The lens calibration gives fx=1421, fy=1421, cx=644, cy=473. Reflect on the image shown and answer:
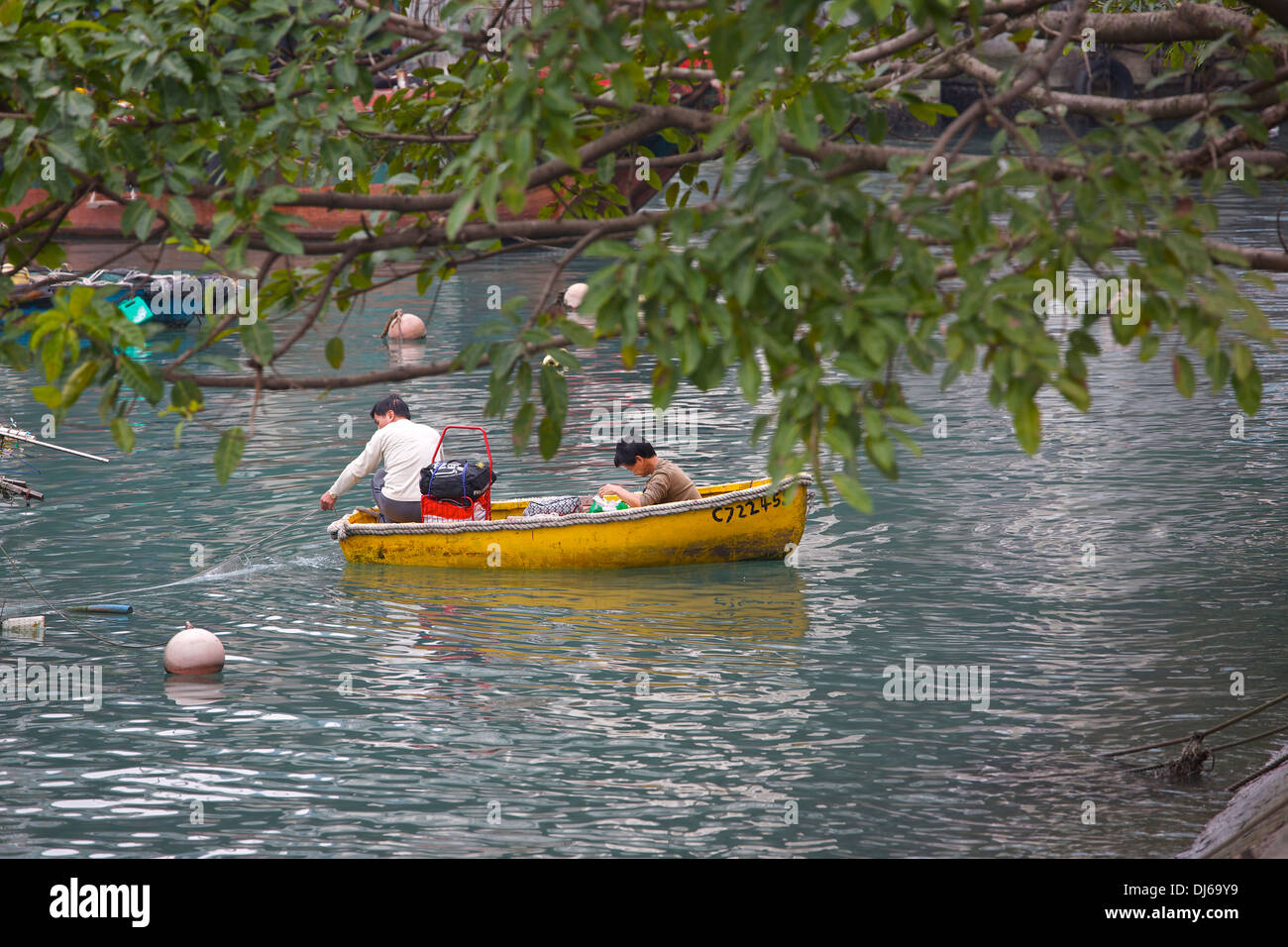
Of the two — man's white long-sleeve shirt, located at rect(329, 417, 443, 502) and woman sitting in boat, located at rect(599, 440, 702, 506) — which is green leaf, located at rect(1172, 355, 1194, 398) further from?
man's white long-sleeve shirt, located at rect(329, 417, 443, 502)

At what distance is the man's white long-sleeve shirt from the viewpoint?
1404 cm

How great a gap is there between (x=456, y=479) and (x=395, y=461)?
0.81 meters

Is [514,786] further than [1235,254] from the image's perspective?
Yes

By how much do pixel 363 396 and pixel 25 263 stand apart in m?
16.3

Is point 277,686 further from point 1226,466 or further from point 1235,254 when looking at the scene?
point 1226,466

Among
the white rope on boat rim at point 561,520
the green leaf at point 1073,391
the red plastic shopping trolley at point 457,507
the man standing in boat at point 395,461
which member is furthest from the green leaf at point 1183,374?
the man standing in boat at point 395,461

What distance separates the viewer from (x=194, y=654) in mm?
10930

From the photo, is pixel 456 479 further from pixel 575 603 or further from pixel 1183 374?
pixel 1183 374

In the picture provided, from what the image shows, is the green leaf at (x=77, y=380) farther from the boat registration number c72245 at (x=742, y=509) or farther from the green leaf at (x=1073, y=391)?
the boat registration number c72245 at (x=742, y=509)

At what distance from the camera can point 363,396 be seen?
73.8 ft

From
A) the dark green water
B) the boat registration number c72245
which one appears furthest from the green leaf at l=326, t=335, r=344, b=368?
the boat registration number c72245

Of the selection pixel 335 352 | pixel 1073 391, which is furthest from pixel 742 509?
pixel 1073 391
